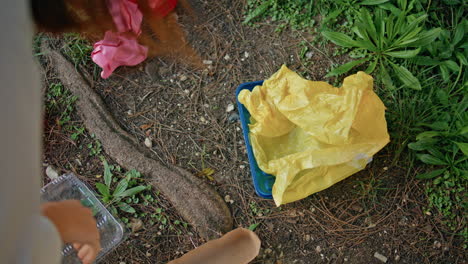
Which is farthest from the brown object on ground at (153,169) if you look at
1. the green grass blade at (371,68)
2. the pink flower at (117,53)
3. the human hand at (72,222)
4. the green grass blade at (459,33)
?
the green grass blade at (459,33)

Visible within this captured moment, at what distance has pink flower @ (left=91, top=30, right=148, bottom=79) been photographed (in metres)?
1.77

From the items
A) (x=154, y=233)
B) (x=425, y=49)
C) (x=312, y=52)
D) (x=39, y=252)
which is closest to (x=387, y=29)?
(x=425, y=49)

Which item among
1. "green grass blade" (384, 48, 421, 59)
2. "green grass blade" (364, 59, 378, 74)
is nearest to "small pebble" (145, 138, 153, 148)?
"green grass blade" (364, 59, 378, 74)

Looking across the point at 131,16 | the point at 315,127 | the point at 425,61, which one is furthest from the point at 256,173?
the point at 425,61

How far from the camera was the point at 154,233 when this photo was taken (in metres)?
1.62

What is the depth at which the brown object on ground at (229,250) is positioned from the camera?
61.3 inches

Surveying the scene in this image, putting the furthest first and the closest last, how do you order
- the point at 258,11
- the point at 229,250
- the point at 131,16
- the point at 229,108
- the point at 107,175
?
the point at 258,11 → the point at 229,108 → the point at 107,175 → the point at 229,250 → the point at 131,16

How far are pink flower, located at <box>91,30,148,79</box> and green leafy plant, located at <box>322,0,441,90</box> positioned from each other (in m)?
0.88

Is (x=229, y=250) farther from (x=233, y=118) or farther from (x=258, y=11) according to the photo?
(x=258, y=11)

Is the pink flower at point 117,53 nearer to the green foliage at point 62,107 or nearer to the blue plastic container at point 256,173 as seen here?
the green foliage at point 62,107

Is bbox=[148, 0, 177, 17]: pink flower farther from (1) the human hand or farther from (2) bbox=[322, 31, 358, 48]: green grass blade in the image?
(1) the human hand

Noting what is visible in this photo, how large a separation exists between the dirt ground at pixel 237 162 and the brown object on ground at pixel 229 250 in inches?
2.3

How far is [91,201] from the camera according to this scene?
5.36ft

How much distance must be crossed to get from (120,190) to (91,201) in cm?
12
